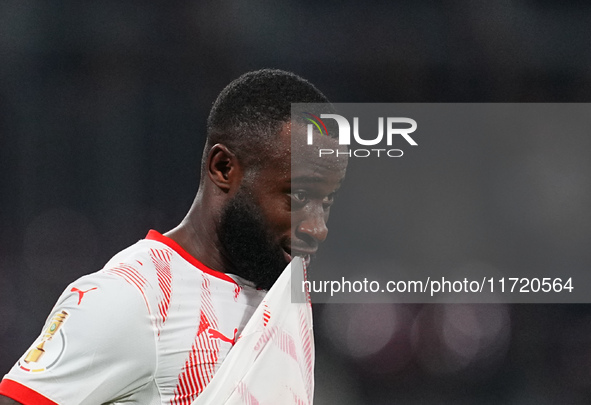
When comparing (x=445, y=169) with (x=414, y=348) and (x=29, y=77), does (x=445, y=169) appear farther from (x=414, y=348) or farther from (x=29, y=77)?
(x=29, y=77)

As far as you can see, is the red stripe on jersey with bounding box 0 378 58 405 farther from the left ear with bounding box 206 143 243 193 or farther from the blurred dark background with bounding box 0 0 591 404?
the blurred dark background with bounding box 0 0 591 404

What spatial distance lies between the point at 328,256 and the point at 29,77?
203 cm

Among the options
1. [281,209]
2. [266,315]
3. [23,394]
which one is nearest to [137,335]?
[23,394]

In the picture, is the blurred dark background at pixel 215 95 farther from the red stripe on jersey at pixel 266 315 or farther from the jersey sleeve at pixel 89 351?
the jersey sleeve at pixel 89 351

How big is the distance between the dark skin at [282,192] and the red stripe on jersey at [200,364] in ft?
0.51

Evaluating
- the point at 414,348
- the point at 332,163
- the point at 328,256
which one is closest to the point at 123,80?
the point at 328,256

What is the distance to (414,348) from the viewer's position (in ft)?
13.9

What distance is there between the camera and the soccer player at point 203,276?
3.74 feet

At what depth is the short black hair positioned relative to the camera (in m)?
1.44

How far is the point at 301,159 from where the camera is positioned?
141 cm

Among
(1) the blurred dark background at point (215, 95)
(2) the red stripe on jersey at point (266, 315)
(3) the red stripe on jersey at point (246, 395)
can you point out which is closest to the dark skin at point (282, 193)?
(2) the red stripe on jersey at point (266, 315)

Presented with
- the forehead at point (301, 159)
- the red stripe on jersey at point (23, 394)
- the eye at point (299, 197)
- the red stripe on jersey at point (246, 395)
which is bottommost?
the red stripe on jersey at point (23, 394)

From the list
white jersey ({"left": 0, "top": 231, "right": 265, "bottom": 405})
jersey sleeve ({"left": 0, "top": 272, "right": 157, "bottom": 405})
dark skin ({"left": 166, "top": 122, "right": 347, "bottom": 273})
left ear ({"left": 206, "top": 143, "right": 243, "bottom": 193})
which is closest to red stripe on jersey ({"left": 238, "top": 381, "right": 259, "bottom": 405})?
white jersey ({"left": 0, "top": 231, "right": 265, "bottom": 405})

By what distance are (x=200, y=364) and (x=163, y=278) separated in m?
0.16
